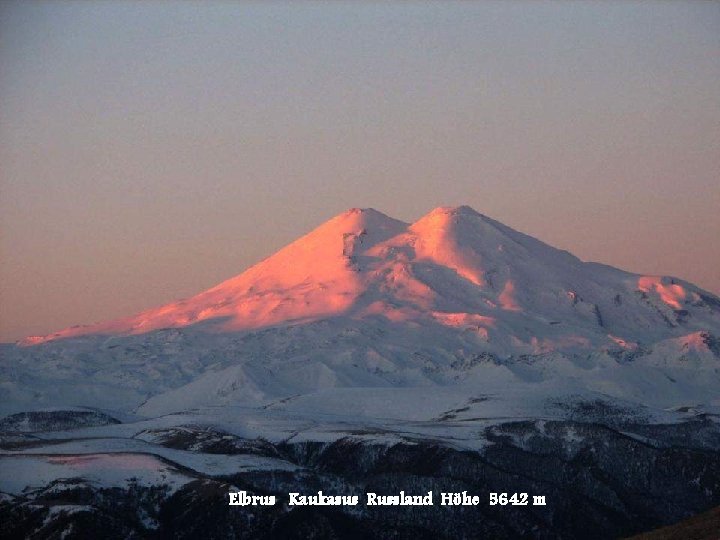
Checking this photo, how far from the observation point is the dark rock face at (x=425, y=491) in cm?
14012

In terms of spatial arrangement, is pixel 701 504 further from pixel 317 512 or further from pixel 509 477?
pixel 317 512

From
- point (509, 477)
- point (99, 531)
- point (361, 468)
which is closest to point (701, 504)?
point (509, 477)

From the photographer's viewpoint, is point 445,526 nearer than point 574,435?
Yes

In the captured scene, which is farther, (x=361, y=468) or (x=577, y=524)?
(x=361, y=468)

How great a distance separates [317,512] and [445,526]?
10521mm

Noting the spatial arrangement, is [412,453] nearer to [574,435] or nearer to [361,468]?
[361,468]

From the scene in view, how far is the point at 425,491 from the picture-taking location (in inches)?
6186

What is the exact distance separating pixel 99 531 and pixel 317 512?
61.0 ft

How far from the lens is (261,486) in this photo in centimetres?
15388

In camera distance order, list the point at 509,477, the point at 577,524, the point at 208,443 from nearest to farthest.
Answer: the point at 577,524 < the point at 509,477 < the point at 208,443

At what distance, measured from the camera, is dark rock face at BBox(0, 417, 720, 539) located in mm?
140125

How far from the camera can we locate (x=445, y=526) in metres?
147

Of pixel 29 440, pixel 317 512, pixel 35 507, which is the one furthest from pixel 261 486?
pixel 29 440

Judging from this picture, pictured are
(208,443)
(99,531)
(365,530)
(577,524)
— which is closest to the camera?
(99,531)
